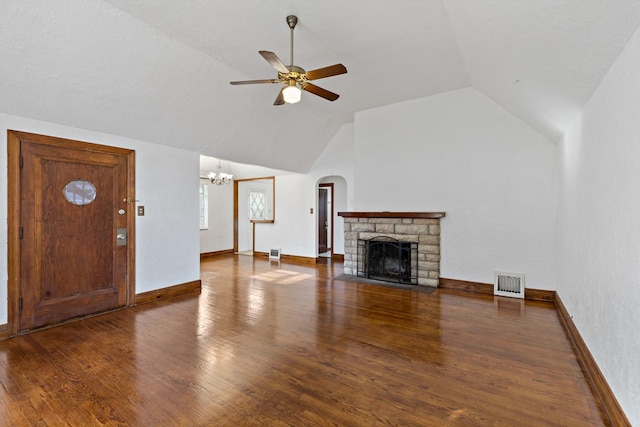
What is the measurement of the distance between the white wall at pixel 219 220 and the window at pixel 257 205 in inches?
24.9

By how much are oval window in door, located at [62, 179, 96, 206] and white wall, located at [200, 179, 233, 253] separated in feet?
15.0

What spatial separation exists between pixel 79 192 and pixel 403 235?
4.67 meters

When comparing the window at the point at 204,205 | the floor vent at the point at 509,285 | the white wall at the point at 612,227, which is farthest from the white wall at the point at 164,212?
the white wall at the point at 612,227

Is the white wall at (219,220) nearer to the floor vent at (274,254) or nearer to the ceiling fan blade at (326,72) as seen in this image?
the floor vent at (274,254)

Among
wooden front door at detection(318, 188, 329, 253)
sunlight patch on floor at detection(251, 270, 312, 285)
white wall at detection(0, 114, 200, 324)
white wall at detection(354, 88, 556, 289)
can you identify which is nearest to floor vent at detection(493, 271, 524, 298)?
white wall at detection(354, 88, 556, 289)

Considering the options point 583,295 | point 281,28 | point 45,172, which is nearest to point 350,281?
point 583,295

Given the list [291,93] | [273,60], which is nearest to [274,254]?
[291,93]

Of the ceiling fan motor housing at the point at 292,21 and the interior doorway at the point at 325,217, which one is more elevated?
the ceiling fan motor housing at the point at 292,21

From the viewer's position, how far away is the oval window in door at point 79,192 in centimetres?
352

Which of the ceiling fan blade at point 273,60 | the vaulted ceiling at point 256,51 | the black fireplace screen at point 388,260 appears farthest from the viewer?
the black fireplace screen at point 388,260

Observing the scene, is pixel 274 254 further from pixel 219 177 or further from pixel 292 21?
pixel 292 21

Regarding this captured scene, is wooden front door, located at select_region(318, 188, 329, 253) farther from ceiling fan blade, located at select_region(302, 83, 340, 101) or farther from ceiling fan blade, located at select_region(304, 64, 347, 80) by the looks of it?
ceiling fan blade, located at select_region(304, 64, 347, 80)

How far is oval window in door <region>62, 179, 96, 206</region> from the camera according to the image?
11.5 ft

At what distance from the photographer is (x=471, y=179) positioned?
4.82m
